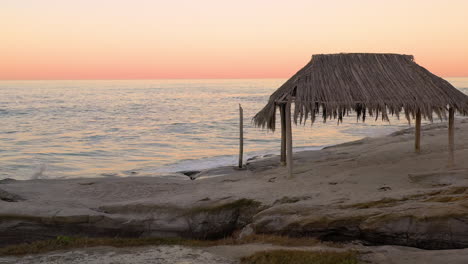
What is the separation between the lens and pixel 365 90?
1373 centimetres

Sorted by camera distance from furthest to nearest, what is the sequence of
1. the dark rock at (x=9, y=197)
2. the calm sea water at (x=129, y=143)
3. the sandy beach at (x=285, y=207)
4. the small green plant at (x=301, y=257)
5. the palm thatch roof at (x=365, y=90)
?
1. the calm sea water at (x=129, y=143)
2. the palm thatch roof at (x=365, y=90)
3. the dark rock at (x=9, y=197)
4. the sandy beach at (x=285, y=207)
5. the small green plant at (x=301, y=257)

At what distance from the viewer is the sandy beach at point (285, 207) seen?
923 cm

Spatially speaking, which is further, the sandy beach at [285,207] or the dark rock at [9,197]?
the dark rock at [9,197]

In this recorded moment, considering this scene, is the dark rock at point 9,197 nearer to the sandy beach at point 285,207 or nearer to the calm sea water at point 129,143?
the sandy beach at point 285,207

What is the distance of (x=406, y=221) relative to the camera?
30.4ft

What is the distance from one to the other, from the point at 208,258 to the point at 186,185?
6.59m

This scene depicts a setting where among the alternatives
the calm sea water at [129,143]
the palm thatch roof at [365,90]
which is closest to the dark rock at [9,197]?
the calm sea water at [129,143]

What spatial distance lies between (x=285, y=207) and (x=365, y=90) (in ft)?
16.7

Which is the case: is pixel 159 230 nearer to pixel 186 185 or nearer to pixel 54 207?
pixel 54 207

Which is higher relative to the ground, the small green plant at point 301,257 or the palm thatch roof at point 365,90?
the palm thatch roof at point 365,90

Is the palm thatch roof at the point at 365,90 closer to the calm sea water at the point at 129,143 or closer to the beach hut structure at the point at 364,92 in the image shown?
the beach hut structure at the point at 364,92

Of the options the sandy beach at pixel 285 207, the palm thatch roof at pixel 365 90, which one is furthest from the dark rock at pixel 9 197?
the palm thatch roof at pixel 365 90

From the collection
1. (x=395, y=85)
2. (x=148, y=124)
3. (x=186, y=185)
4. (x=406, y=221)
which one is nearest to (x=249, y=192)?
(x=186, y=185)

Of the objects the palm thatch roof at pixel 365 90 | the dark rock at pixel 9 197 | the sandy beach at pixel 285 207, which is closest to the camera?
the sandy beach at pixel 285 207
